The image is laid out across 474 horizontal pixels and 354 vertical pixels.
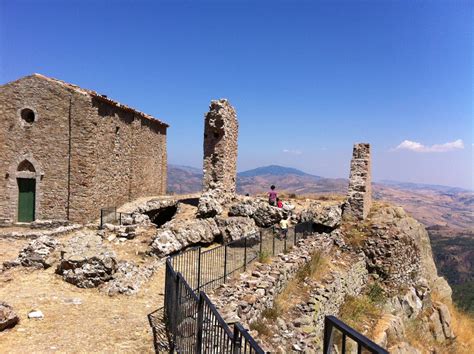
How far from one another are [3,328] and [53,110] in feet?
51.6

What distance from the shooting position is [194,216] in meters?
19.8

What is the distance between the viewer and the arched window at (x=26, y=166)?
67.9ft

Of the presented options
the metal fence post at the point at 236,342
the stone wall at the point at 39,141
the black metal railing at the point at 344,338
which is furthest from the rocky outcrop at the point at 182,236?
the black metal railing at the point at 344,338

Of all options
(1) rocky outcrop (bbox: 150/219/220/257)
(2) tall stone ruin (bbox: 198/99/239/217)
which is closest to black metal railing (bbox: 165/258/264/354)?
(1) rocky outcrop (bbox: 150/219/220/257)

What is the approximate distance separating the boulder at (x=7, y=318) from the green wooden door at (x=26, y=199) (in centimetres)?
1469

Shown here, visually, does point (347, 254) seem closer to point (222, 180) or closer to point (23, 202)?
point (222, 180)

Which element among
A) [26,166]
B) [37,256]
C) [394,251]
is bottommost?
[394,251]

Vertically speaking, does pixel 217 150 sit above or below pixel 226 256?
above

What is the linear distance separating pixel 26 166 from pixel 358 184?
61.7 feet

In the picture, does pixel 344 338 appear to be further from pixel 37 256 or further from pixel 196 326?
pixel 37 256

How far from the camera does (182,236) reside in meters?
14.8

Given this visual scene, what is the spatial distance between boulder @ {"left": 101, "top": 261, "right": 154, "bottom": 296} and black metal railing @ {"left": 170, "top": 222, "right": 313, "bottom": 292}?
100 cm

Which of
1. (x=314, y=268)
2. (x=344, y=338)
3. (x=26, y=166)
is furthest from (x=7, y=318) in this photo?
(x=26, y=166)

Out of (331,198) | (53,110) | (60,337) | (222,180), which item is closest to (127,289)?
(60,337)
